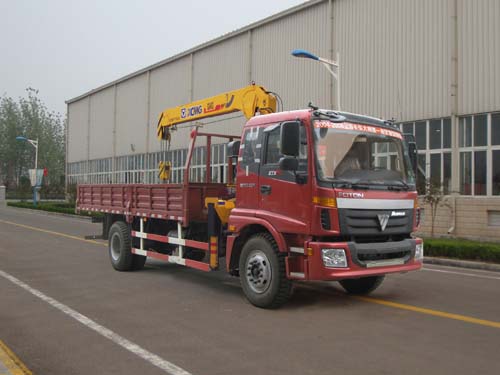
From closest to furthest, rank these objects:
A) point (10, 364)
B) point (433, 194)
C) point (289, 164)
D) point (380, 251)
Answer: point (10, 364) < point (289, 164) < point (380, 251) < point (433, 194)

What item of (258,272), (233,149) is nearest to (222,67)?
(233,149)

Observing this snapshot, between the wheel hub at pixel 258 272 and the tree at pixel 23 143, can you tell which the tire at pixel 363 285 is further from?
the tree at pixel 23 143

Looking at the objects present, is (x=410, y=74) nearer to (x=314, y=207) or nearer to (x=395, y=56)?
(x=395, y=56)

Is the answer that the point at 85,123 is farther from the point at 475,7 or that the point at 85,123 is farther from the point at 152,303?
the point at 152,303

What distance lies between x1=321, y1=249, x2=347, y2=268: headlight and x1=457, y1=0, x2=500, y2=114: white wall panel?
1381 cm

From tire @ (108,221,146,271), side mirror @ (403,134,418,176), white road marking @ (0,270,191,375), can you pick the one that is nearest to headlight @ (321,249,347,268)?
side mirror @ (403,134,418,176)

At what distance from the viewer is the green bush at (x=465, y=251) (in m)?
12.0

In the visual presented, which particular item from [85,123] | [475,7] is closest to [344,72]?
[475,7]

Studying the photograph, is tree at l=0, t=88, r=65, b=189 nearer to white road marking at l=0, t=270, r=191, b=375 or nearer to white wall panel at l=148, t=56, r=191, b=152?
white wall panel at l=148, t=56, r=191, b=152

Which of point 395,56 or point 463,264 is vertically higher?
point 395,56

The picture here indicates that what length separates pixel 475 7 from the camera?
59.2 feet

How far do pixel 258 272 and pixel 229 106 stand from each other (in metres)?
3.76

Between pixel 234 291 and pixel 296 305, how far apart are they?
1394 millimetres

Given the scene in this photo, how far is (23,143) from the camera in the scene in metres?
74.3
